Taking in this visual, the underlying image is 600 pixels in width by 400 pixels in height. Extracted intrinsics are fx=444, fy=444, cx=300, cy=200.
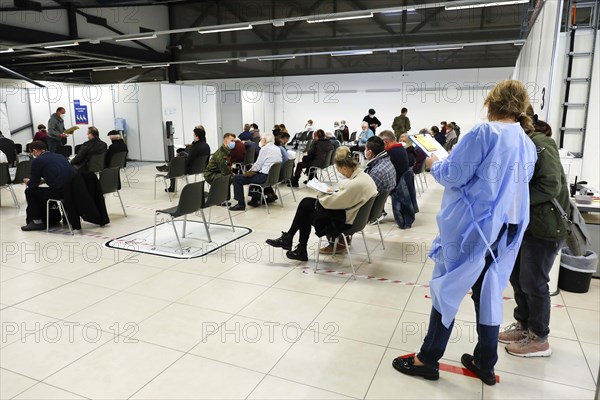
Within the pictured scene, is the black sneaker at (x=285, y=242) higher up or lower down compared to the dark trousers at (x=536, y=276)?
lower down

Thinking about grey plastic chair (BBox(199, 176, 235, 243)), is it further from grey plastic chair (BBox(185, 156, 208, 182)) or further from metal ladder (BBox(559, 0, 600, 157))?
metal ladder (BBox(559, 0, 600, 157))

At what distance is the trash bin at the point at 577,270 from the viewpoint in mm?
3596

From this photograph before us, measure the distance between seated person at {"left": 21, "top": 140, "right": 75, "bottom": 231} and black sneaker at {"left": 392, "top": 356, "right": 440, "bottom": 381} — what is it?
456 centimetres

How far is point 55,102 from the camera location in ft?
42.5

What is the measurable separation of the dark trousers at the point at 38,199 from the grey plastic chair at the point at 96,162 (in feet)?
6.42

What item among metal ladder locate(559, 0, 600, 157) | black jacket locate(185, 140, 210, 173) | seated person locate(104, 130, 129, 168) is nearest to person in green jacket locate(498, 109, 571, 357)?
metal ladder locate(559, 0, 600, 157)

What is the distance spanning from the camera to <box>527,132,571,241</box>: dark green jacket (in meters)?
2.38

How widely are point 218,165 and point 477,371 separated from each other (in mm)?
4801

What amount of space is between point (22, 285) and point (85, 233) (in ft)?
5.38

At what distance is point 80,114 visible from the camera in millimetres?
12891

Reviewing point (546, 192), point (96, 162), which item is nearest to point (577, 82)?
point (546, 192)

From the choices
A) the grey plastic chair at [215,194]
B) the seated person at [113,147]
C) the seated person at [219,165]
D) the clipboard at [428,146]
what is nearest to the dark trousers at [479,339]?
the clipboard at [428,146]

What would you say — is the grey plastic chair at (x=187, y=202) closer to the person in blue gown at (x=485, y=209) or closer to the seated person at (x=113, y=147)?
the person in blue gown at (x=485, y=209)

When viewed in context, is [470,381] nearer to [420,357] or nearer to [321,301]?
[420,357]
